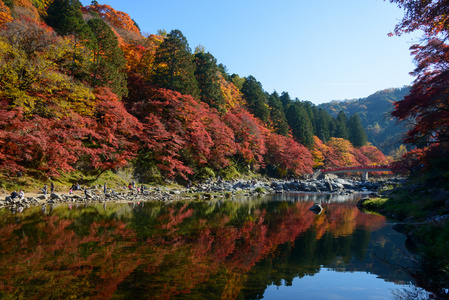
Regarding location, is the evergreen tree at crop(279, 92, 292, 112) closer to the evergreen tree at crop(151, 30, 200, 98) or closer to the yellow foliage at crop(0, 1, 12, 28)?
the evergreen tree at crop(151, 30, 200, 98)

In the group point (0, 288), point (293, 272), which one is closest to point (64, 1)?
point (0, 288)

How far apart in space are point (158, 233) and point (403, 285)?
7399 millimetres

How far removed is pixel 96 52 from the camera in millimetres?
25594

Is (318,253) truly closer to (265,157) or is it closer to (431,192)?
(431,192)

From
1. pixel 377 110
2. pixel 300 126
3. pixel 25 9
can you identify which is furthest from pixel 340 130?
pixel 377 110

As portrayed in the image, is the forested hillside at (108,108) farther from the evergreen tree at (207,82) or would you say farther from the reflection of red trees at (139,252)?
the reflection of red trees at (139,252)

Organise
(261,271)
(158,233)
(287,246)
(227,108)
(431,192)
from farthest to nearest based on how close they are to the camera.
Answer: (227,108)
(431,192)
(158,233)
(287,246)
(261,271)

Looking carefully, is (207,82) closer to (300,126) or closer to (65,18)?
(65,18)

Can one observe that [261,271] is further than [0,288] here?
Yes

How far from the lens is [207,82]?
1495 inches

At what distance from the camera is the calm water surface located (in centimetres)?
530

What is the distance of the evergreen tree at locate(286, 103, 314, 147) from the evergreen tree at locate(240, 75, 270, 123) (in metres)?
9.88

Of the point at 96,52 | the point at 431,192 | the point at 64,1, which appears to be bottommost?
the point at 431,192

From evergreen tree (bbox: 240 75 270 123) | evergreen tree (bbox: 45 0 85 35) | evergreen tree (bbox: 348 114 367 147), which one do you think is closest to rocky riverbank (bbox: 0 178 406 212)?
evergreen tree (bbox: 45 0 85 35)
